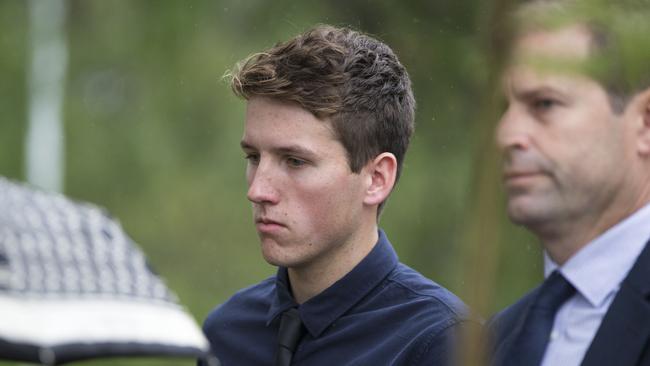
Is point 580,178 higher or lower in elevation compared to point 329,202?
higher

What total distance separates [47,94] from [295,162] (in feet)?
40.8

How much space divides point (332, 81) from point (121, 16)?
11.2m

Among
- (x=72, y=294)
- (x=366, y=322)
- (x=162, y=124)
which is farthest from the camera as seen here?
(x=162, y=124)

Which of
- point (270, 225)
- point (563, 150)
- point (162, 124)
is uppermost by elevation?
point (563, 150)

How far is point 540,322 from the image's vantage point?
1905 millimetres

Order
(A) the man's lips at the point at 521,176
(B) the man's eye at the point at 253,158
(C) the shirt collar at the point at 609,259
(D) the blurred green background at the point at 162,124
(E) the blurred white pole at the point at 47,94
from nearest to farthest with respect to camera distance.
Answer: (A) the man's lips at the point at 521,176 → (C) the shirt collar at the point at 609,259 → (B) the man's eye at the point at 253,158 → (D) the blurred green background at the point at 162,124 → (E) the blurred white pole at the point at 47,94

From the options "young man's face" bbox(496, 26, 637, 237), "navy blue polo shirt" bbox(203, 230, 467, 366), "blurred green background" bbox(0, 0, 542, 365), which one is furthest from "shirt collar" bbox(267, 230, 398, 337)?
"blurred green background" bbox(0, 0, 542, 365)

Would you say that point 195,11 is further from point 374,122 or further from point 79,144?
point 374,122

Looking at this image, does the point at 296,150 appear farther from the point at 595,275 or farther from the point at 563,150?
the point at 563,150

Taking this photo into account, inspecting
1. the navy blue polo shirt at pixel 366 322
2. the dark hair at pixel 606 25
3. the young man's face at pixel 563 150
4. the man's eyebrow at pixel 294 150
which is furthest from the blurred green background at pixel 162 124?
the dark hair at pixel 606 25

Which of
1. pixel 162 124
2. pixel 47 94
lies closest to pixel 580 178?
pixel 162 124

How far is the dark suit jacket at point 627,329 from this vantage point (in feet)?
5.94

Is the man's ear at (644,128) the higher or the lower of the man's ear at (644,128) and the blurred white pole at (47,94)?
the higher

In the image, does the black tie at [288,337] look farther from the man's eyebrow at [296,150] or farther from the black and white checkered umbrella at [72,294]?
the black and white checkered umbrella at [72,294]
